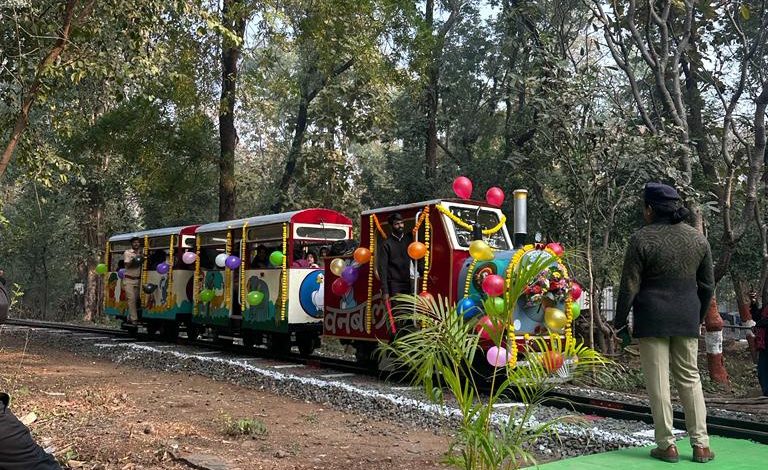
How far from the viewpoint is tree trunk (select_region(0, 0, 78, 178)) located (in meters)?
10.2

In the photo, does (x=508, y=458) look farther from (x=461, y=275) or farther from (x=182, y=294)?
(x=182, y=294)

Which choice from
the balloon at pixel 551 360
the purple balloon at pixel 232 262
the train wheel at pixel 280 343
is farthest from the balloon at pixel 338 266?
the balloon at pixel 551 360

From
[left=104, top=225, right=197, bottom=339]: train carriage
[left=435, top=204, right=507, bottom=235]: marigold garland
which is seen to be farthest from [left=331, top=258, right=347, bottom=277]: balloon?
[left=104, top=225, right=197, bottom=339]: train carriage

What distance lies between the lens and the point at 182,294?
51.4 feet

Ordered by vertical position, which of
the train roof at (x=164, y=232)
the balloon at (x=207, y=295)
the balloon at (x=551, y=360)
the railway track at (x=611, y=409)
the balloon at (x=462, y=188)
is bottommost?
the railway track at (x=611, y=409)

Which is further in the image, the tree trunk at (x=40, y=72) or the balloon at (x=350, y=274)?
the balloon at (x=350, y=274)

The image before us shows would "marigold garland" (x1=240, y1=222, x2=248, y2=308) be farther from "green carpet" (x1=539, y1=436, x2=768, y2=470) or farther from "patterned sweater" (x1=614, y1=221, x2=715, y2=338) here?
"patterned sweater" (x1=614, y1=221, x2=715, y2=338)

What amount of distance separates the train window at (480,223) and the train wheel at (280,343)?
16.6ft

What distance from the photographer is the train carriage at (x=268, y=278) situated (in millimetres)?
12430

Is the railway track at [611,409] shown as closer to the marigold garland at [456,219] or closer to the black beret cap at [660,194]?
the black beret cap at [660,194]

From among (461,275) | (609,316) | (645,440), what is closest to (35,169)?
(461,275)

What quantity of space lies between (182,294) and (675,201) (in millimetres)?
12423

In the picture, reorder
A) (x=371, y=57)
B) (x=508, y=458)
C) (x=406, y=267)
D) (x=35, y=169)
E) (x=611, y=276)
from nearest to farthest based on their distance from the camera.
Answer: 1. (x=508, y=458)
2. (x=406, y=267)
3. (x=35, y=169)
4. (x=611, y=276)
5. (x=371, y=57)

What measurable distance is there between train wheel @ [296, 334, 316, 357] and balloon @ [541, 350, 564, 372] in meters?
9.31
